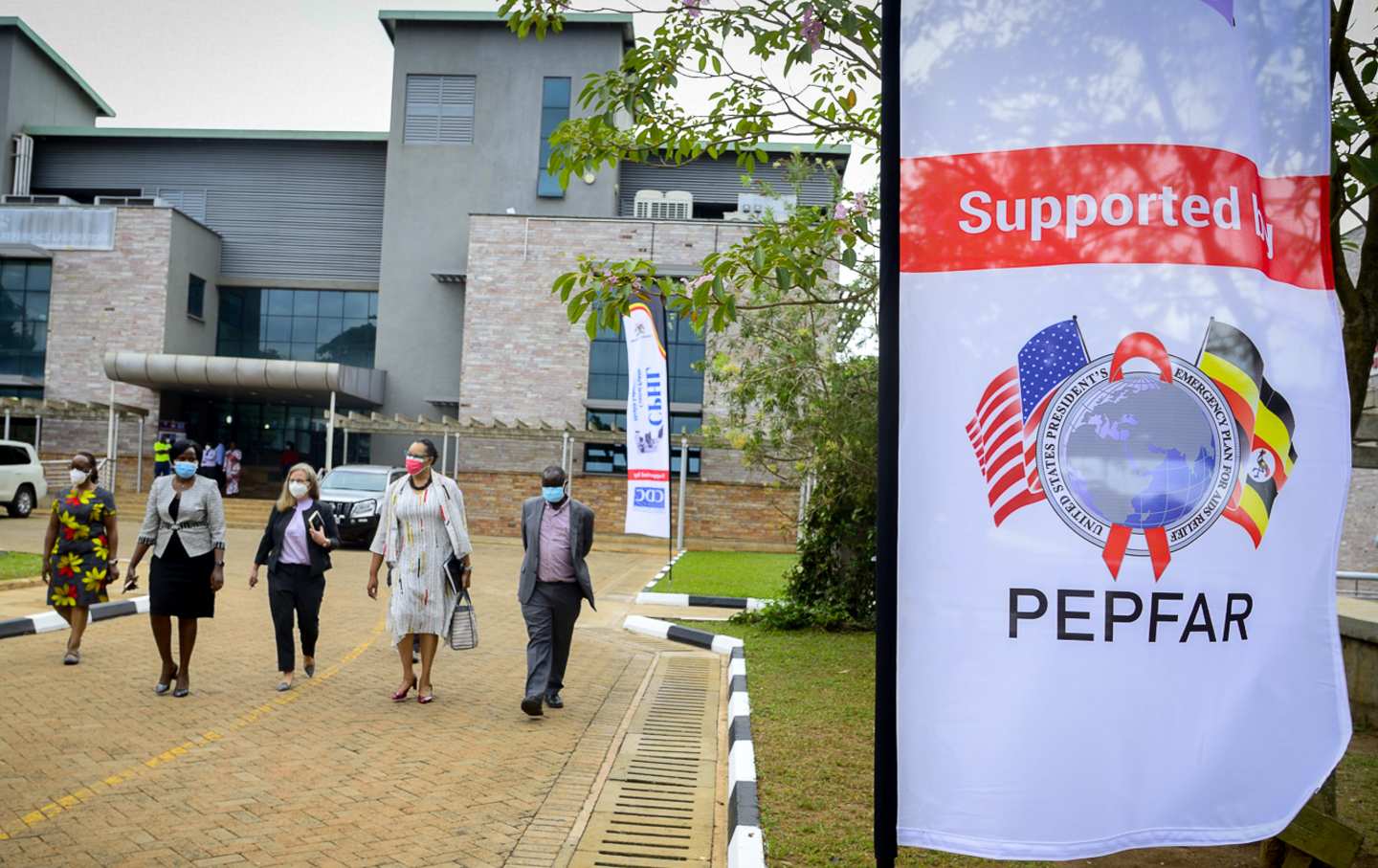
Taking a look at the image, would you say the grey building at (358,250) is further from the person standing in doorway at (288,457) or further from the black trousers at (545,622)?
the black trousers at (545,622)

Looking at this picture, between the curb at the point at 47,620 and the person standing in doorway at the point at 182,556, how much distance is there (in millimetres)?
3235

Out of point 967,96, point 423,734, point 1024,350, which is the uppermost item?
point 967,96

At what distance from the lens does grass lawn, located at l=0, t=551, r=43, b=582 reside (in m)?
14.5

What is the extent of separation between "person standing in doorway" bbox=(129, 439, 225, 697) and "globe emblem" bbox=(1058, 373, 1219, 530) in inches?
281

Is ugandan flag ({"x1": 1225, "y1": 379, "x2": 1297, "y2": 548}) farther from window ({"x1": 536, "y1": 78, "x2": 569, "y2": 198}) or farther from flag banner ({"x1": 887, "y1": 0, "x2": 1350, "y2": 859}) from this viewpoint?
window ({"x1": 536, "y1": 78, "x2": 569, "y2": 198})

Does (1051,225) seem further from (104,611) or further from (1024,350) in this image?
(104,611)

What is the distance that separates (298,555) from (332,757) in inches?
101

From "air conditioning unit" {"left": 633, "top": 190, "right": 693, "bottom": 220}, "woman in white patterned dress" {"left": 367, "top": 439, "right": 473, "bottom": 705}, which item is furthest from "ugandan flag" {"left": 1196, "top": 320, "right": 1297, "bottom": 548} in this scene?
"air conditioning unit" {"left": 633, "top": 190, "right": 693, "bottom": 220}

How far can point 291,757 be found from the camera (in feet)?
21.3

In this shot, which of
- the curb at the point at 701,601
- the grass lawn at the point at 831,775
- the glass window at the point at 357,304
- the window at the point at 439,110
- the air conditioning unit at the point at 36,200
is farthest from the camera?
the glass window at the point at 357,304

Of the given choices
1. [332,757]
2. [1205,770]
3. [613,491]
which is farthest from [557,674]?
[613,491]

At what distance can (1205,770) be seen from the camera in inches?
91.4

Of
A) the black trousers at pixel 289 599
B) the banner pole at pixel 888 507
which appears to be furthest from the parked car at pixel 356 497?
the banner pole at pixel 888 507

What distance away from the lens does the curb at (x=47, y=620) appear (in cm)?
1051
